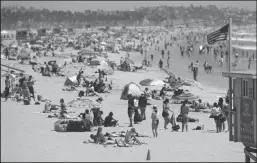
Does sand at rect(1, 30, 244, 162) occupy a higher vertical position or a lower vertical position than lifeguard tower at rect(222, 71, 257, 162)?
lower

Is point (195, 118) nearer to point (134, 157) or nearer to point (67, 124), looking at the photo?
point (67, 124)

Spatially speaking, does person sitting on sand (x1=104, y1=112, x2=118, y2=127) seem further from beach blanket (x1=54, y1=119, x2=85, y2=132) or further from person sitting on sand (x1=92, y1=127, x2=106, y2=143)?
person sitting on sand (x1=92, y1=127, x2=106, y2=143)

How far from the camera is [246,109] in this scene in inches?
417

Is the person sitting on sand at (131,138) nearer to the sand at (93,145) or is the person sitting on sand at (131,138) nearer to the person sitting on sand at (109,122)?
the sand at (93,145)

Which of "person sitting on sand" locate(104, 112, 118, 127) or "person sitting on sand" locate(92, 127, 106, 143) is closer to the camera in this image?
"person sitting on sand" locate(92, 127, 106, 143)

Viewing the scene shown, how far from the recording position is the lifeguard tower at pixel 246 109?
33.8 ft

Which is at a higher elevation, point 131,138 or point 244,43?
point 244,43

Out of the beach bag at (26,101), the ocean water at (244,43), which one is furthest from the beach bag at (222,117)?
the ocean water at (244,43)

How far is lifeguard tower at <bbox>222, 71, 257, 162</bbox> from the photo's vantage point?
33.8 ft

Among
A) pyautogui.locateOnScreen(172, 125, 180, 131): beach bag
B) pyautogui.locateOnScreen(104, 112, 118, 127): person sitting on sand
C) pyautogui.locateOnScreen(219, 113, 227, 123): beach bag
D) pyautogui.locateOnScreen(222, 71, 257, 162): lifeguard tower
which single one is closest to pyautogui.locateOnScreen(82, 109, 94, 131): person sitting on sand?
pyautogui.locateOnScreen(104, 112, 118, 127): person sitting on sand

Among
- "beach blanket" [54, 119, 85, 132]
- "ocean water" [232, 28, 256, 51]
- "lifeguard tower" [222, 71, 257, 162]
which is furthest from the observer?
"ocean water" [232, 28, 256, 51]

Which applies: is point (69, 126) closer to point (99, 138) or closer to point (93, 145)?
point (99, 138)

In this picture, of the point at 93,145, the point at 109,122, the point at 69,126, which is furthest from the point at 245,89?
the point at 109,122

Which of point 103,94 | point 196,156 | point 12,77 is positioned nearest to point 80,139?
point 196,156
